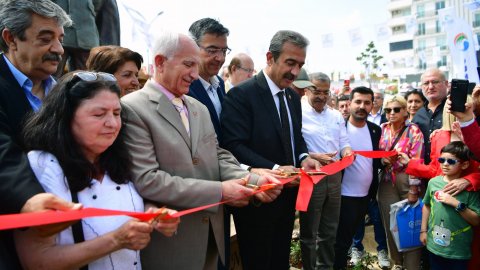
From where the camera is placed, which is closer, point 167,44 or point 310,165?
point 167,44

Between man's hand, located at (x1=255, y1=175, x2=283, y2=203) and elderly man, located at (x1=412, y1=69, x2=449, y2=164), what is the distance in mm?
3231

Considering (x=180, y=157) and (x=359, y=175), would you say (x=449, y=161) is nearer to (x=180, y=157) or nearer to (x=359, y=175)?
(x=359, y=175)

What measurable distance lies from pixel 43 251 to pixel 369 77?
39415mm

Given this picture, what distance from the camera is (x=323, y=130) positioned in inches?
185

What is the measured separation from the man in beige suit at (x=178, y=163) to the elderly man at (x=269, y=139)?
0.66 meters

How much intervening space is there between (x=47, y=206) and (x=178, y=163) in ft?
2.95

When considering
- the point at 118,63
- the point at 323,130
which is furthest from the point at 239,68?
the point at 118,63

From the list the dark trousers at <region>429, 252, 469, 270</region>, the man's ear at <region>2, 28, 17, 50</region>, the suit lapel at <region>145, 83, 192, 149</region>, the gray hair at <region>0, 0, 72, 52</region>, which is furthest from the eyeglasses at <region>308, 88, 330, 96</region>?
the man's ear at <region>2, 28, 17, 50</region>

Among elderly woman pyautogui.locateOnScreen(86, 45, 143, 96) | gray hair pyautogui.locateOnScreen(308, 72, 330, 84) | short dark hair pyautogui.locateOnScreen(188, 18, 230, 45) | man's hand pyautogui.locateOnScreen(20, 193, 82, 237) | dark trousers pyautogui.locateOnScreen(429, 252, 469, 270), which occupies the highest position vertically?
short dark hair pyautogui.locateOnScreen(188, 18, 230, 45)

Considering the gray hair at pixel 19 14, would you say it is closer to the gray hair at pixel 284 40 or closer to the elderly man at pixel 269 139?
the elderly man at pixel 269 139

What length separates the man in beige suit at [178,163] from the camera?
7.34ft

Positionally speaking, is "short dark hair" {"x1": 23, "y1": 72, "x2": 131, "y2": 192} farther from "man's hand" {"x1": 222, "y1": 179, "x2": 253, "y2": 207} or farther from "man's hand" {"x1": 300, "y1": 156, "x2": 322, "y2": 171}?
"man's hand" {"x1": 300, "y1": 156, "x2": 322, "y2": 171}

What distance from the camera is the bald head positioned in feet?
19.4

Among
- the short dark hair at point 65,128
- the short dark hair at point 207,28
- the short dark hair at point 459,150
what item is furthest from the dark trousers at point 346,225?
the short dark hair at point 65,128
